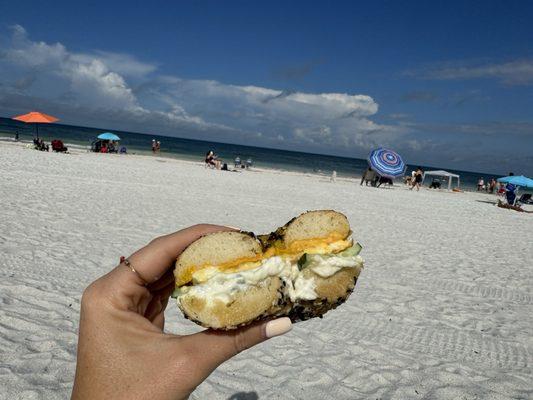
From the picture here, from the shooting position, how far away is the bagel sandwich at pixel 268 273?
5.75ft

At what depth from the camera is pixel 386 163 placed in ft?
91.7

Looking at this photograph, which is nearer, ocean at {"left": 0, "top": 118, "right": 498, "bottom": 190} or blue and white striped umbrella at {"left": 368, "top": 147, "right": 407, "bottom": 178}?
Answer: blue and white striped umbrella at {"left": 368, "top": 147, "right": 407, "bottom": 178}

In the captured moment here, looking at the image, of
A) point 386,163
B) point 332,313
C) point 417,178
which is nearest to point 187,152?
point 417,178

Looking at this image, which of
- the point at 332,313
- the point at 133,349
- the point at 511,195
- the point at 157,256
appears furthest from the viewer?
the point at 511,195

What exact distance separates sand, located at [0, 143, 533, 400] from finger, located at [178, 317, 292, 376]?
197 centimetres

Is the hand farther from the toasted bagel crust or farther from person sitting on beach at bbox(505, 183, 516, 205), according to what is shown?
→ person sitting on beach at bbox(505, 183, 516, 205)

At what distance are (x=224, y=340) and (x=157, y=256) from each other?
0.54m

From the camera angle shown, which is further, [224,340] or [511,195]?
[511,195]

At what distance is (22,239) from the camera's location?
22.7 feet

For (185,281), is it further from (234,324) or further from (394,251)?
(394,251)

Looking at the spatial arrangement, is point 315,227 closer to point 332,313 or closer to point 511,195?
point 332,313

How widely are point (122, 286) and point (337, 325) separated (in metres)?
3.86

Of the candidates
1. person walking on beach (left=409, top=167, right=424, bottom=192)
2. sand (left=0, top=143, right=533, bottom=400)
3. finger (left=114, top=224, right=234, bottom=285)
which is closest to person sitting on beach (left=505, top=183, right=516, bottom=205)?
person walking on beach (left=409, top=167, right=424, bottom=192)

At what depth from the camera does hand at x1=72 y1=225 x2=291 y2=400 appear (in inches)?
61.5
